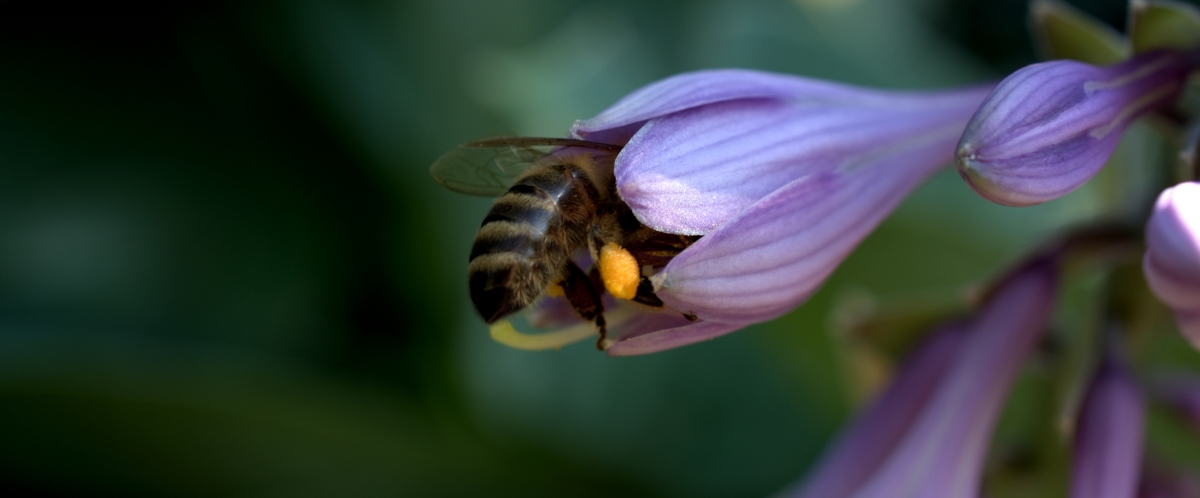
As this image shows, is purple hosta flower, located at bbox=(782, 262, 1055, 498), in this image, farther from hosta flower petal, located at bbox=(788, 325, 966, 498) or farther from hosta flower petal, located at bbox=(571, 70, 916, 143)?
hosta flower petal, located at bbox=(571, 70, 916, 143)

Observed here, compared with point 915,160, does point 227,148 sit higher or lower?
lower

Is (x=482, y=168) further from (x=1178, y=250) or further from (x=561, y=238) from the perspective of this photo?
(x=1178, y=250)

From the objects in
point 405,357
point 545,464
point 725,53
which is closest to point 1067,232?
point 545,464

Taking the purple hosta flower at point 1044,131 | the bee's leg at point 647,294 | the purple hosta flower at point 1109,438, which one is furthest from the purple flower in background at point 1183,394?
the bee's leg at point 647,294

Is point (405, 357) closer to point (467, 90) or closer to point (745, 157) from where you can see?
point (467, 90)

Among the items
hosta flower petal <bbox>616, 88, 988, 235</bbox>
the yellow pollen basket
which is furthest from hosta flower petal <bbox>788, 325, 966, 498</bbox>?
the yellow pollen basket
